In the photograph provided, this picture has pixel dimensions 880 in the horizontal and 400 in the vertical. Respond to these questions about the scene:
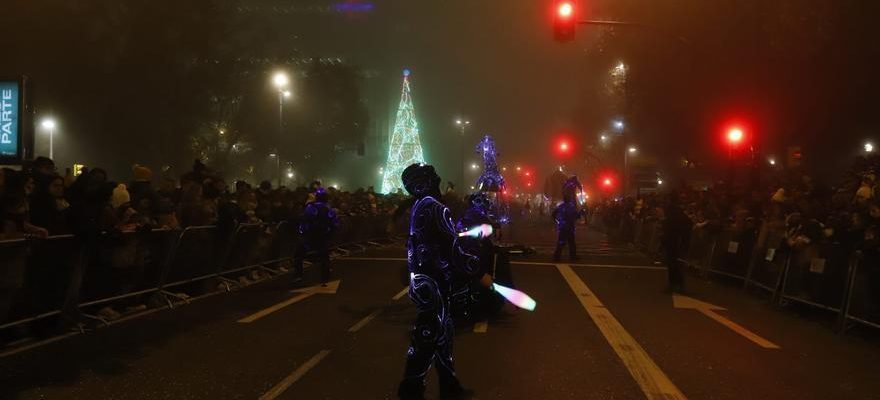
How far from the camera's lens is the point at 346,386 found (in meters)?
6.52

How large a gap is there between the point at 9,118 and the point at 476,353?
27.7 feet

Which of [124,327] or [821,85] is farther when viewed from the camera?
[821,85]

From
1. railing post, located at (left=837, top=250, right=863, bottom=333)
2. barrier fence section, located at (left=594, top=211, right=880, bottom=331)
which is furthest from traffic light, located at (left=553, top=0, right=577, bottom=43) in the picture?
railing post, located at (left=837, top=250, right=863, bottom=333)

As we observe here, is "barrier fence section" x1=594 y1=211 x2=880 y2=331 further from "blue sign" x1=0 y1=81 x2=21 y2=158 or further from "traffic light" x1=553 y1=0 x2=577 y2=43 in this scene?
"blue sign" x1=0 y1=81 x2=21 y2=158

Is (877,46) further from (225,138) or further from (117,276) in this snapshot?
(225,138)

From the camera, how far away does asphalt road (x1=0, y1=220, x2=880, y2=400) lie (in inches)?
257

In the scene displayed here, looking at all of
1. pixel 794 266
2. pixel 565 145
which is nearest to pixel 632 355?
pixel 794 266

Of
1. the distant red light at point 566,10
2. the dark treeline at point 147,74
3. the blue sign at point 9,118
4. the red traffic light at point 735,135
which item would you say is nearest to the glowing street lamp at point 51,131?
the dark treeline at point 147,74

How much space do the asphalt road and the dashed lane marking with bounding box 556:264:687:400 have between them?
2 centimetres

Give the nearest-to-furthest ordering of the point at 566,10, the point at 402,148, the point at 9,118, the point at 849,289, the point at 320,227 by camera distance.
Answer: the point at 849,289 < the point at 9,118 < the point at 320,227 < the point at 566,10 < the point at 402,148

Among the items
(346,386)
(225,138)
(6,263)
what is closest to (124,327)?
(6,263)

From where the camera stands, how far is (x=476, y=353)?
8039 mm

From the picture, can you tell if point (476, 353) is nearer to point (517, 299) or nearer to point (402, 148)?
point (517, 299)

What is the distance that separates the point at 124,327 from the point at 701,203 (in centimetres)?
1539
